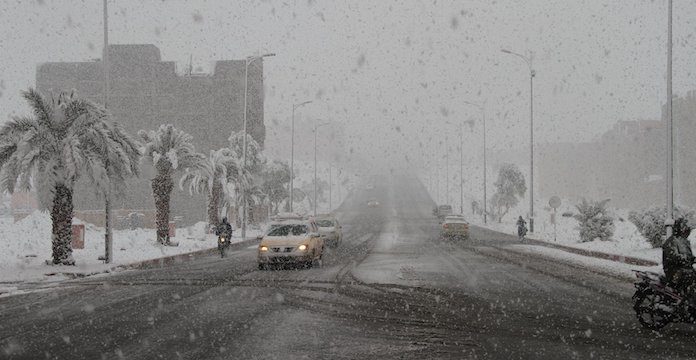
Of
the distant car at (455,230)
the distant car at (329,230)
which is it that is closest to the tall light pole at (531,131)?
the distant car at (455,230)

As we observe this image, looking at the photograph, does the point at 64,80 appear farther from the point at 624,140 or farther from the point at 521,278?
the point at 521,278

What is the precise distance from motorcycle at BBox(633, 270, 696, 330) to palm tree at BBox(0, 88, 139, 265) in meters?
16.8

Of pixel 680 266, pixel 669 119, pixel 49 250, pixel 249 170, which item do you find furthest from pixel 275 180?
pixel 680 266

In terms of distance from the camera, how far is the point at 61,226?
22672mm

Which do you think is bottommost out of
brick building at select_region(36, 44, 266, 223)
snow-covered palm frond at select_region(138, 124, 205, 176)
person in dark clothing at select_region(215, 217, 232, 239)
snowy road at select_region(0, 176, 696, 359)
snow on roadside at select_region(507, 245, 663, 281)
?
snow on roadside at select_region(507, 245, 663, 281)

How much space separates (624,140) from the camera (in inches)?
3999

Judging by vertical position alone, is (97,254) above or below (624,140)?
below

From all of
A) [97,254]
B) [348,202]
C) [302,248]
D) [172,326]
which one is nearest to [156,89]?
[348,202]

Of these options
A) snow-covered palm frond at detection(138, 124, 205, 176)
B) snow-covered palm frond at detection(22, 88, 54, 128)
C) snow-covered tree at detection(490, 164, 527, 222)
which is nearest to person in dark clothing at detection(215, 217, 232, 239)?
snow-covered palm frond at detection(138, 124, 205, 176)

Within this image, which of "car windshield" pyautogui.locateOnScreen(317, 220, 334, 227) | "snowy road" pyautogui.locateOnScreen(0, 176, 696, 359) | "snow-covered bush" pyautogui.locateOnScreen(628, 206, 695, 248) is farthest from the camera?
"car windshield" pyautogui.locateOnScreen(317, 220, 334, 227)

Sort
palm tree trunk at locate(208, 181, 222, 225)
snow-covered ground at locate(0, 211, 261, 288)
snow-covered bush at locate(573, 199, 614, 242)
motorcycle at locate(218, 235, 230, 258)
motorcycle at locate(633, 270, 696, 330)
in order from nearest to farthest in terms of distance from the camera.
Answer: motorcycle at locate(633, 270, 696, 330)
snow-covered ground at locate(0, 211, 261, 288)
motorcycle at locate(218, 235, 230, 258)
snow-covered bush at locate(573, 199, 614, 242)
palm tree trunk at locate(208, 181, 222, 225)

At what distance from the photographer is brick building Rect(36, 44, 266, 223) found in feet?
309

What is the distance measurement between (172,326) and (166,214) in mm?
23729

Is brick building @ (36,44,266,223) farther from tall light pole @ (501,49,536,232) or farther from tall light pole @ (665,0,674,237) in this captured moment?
tall light pole @ (665,0,674,237)
